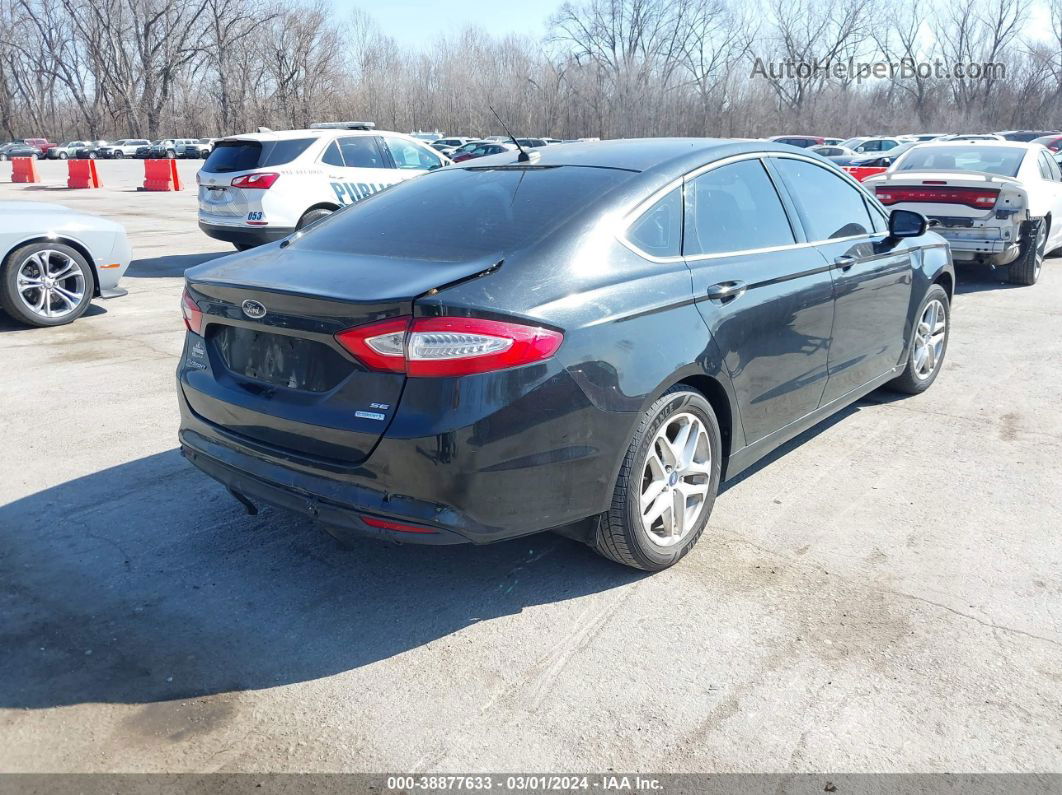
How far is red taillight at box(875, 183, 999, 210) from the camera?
9523mm

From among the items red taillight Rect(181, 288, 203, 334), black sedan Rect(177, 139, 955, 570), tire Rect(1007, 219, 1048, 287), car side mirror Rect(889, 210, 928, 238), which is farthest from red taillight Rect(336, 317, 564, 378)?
tire Rect(1007, 219, 1048, 287)

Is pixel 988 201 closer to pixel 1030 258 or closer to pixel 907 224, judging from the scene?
pixel 1030 258

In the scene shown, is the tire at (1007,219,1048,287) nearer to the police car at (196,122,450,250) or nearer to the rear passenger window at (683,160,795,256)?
the rear passenger window at (683,160,795,256)

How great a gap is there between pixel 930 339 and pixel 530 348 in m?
4.08

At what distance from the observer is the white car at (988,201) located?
31.3 feet

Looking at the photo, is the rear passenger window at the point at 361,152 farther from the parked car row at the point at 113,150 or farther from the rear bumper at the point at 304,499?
the parked car row at the point at 113,150

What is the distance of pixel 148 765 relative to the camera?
256 centimetres

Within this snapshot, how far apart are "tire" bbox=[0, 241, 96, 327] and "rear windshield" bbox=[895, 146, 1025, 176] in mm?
9308

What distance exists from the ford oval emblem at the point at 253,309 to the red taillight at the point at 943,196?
849cm

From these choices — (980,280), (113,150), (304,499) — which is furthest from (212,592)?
(113,150)

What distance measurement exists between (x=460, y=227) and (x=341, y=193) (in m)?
8.68

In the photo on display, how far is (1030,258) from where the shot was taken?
33.4 feet

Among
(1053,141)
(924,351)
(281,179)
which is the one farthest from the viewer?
(1053,141)

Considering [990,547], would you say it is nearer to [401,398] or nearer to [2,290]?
[401,398]
